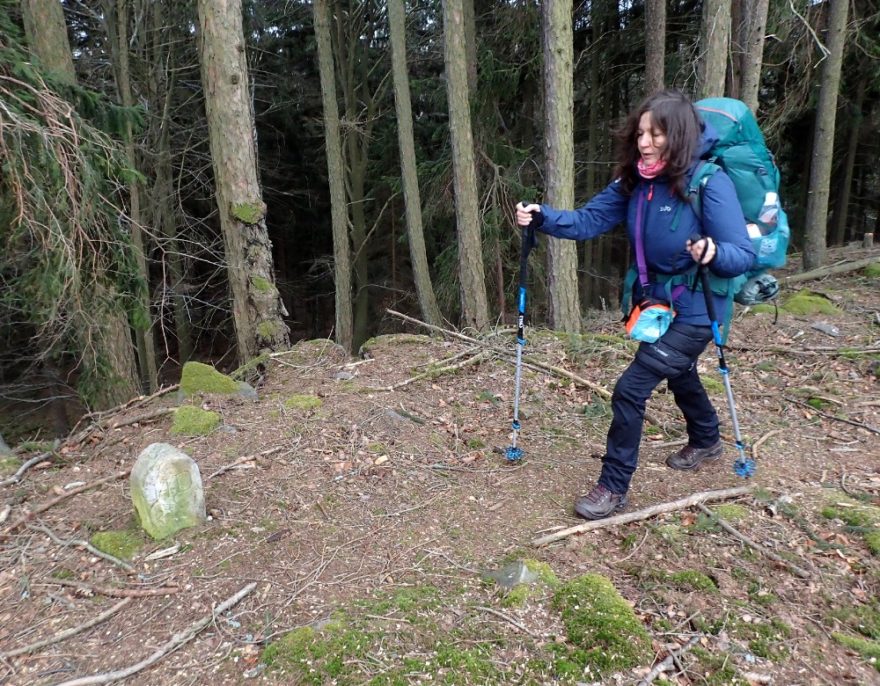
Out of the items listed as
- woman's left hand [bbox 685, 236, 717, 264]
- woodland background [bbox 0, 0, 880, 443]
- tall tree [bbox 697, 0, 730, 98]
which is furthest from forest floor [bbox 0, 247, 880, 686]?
tall tree [bbox 697, 0, 730, 98]

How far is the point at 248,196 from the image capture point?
6172 mm

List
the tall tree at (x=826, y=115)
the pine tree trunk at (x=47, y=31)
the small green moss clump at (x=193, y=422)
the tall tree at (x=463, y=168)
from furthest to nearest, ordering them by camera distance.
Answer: the tall tree at (x=826, y=115) → the tall tree at (x=463, y=168) → the pine tree trunk at (x=47, y=31) → the small green moss clump at (x=193, y=422)

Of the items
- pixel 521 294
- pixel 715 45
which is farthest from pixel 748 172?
pixel 715 45

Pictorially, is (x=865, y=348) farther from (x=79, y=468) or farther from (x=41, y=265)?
(x=41, y=265)

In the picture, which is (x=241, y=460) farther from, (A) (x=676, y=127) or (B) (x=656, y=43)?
(B) (x=656, y=43)

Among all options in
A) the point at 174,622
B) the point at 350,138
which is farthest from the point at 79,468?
the point at 350,138

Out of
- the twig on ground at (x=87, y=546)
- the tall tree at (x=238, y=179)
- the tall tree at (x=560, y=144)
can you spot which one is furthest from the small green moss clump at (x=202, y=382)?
the tall tree at (x=560, y=144)

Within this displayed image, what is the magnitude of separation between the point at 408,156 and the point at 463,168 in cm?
179

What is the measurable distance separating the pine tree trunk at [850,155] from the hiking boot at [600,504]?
46.9 feet

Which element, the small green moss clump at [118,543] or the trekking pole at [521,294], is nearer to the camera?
the small green moss clump at [118,543]

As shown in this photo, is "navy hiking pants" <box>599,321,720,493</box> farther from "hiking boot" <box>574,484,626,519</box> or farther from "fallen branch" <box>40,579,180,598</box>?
"fallen branch" <box>40,579,180,598</box>

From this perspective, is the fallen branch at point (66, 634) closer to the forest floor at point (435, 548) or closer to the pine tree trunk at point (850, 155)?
the forest floor at point (435, 548)

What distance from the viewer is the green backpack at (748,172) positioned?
118 inches

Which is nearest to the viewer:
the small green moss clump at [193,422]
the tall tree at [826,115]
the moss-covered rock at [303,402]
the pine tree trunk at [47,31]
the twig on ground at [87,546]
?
the twig on ground at [87,546]
